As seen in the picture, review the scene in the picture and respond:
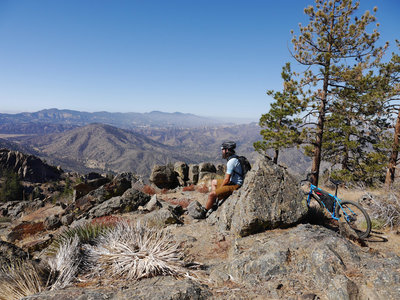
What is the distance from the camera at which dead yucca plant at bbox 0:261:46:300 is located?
10.0 feet

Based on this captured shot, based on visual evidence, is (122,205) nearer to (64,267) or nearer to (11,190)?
(64,267)

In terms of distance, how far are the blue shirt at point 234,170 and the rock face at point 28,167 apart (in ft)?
340

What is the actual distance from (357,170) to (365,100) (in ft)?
25.1

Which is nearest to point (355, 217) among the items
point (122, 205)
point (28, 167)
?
point (122, 205)

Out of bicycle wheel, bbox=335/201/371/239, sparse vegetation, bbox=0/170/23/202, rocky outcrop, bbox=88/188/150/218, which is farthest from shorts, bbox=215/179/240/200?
sparse vegetation, bbox=0/170/23/202

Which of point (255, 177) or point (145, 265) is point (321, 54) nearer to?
point (255, 177)

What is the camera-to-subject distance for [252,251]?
12.9ft

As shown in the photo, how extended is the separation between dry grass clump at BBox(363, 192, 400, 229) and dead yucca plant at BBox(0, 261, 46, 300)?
820cm

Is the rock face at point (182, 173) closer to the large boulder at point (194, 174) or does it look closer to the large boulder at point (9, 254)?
the large boulder at point (194, 174)

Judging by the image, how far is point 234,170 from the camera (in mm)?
6461

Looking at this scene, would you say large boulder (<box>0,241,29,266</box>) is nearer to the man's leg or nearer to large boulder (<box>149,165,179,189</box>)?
the man's leg

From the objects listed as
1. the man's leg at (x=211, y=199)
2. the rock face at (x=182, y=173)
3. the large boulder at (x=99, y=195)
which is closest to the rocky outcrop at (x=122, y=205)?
the large boulder at (x=99, y=195)

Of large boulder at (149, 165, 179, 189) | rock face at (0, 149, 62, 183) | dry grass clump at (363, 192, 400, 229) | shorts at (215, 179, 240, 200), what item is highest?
shorts at (215, 179, 240, 200)

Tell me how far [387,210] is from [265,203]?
14.0 feet
